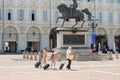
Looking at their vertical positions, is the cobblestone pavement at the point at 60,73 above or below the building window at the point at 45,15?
below

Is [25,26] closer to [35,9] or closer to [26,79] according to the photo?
[35,9]

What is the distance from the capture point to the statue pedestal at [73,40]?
42.3 m

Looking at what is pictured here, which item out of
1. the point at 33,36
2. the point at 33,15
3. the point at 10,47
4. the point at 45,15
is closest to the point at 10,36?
the point at 10,47

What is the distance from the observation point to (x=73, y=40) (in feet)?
140

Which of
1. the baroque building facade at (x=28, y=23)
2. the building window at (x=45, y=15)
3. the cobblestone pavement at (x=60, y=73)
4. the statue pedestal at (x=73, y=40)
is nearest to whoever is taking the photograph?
the cobblestone pavement at (x=60, y=73)

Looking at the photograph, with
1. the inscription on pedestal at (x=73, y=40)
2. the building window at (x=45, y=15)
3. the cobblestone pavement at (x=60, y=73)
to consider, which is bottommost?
the cobblestone pavement at (x=60, y=73)

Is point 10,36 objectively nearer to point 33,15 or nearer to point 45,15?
point 33,15

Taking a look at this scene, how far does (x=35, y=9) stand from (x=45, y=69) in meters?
55.1

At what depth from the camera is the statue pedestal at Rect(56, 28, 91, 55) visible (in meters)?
42.3

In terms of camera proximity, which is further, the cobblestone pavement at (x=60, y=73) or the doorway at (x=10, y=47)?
the doorway at (x=10, y=47)

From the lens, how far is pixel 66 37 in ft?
140

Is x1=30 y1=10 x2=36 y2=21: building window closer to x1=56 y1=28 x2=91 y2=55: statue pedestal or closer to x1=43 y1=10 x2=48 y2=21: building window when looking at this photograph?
x1=43 y1=10 x2=48 y2=21: building window

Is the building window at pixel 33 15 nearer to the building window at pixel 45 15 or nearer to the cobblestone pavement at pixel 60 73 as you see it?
the building window at pixel 45 15

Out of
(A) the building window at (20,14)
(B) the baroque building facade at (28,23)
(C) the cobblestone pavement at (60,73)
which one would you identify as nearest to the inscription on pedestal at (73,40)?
(C) the cobblestone pavement at (60,73)
